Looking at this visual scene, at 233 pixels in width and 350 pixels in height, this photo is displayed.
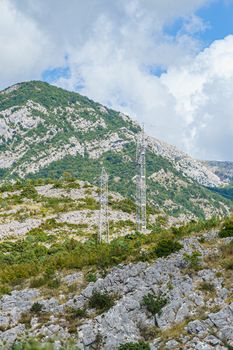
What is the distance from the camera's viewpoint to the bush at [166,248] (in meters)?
26.4

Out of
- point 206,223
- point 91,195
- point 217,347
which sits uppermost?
point 91,195

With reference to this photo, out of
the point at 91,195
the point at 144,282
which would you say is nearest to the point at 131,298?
the point at 144,282

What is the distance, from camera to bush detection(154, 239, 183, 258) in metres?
26.4

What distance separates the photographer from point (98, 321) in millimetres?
21328

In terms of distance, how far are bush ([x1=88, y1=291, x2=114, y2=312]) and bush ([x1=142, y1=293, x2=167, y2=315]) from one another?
1.80m

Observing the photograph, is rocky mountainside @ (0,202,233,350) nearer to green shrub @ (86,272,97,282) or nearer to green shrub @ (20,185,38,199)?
green shrub @ (86,272,97,282)

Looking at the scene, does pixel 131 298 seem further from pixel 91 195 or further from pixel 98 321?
pixel 91 195

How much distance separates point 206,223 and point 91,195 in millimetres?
54256

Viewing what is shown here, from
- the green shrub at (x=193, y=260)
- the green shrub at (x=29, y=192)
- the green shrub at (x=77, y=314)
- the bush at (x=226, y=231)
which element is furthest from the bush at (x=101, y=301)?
the green shrub at (x=29, y=192)

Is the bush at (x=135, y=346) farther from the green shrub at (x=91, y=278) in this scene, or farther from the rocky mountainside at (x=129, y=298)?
the green shrub at (x=91, y=278)

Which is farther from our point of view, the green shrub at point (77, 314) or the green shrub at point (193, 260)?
the green shrub at point (193, 260)

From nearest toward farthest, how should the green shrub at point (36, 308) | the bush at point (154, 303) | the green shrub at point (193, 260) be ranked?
the bush at point (154, 303)
the green shrub at point (36, 308)
the green shrub at point (193, 260)

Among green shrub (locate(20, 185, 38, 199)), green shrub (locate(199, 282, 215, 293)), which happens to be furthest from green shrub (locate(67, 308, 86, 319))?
green shrub (locate(20, 185, 38, 199))

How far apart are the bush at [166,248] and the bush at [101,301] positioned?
4690mm
